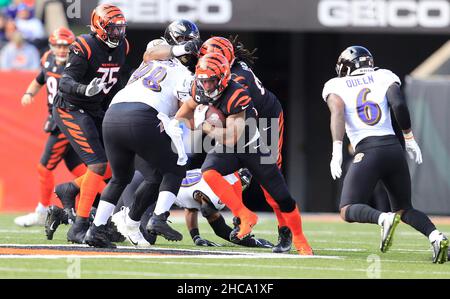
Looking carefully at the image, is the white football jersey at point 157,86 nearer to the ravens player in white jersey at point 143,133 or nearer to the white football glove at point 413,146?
the ravens player in white jersey at point 143,133

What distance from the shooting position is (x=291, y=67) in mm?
18375

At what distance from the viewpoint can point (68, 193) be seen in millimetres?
9828

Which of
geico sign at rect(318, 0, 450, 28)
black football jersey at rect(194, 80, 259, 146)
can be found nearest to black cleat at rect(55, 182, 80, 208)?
black football jersey at rect(194, 80, 259, 146)

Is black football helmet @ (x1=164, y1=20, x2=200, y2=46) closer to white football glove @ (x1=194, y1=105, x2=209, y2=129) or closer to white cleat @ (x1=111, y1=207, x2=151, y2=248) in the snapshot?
white football glove @ (x1=194, y1=105, x2=209, y2=129)

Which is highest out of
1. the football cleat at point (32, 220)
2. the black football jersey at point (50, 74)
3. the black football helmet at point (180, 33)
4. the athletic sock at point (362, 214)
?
the black football helmet at point (180, 33)

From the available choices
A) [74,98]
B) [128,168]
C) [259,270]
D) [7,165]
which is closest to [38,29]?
[7,165]

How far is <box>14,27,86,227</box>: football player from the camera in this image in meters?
11.2

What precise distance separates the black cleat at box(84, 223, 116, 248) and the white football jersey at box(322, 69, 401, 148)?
1970 mm

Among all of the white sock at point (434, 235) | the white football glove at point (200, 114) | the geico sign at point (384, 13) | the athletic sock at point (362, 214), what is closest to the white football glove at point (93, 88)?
the white football glove at point (200, 114)

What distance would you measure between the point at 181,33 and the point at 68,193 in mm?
1845

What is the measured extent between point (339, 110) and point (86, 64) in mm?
2087

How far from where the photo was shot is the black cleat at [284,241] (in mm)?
8570

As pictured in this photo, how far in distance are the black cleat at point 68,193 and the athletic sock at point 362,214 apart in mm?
2825
